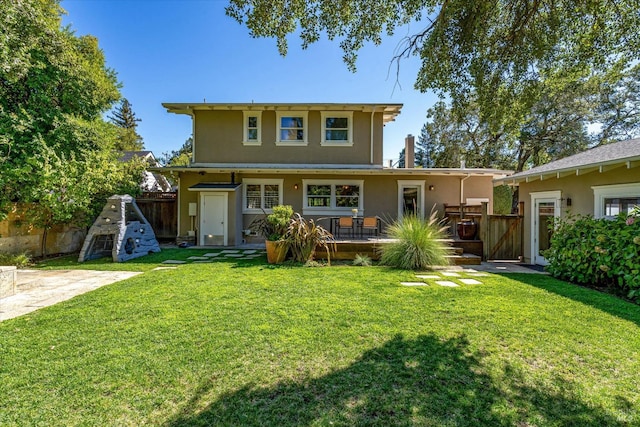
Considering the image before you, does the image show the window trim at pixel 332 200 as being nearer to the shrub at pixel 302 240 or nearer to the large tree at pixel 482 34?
the shrub at pixel 302 240

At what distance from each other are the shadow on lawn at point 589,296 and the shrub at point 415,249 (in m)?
1.67

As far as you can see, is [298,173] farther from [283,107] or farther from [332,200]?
[283,107]

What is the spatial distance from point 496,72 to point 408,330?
4570 mm

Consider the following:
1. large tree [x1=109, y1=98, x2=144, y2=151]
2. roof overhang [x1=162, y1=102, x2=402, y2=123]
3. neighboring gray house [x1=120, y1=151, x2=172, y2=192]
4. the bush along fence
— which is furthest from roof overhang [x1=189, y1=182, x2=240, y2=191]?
large tree [x1=109, y1=98, x2=144, y2=151]

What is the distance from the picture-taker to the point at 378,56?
5465 mm

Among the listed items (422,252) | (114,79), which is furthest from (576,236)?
(114,79)

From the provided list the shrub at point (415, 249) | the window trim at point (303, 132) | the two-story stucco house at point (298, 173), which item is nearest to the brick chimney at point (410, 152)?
the two-story stucco house at point (298, 173)

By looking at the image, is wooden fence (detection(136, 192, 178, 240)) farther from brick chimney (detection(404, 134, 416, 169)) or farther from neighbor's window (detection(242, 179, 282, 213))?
brick chimney (detection(404, 134, 416, 169))

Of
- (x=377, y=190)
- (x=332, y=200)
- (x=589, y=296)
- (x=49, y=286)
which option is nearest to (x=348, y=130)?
(x=377, y=190)

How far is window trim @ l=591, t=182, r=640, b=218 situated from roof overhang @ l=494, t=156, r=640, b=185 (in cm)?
41

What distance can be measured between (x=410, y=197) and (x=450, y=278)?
6.05 metres

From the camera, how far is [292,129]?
11836 mm

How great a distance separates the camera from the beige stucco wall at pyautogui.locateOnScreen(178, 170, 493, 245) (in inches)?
453

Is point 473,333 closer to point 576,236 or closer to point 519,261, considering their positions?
point 576,236
